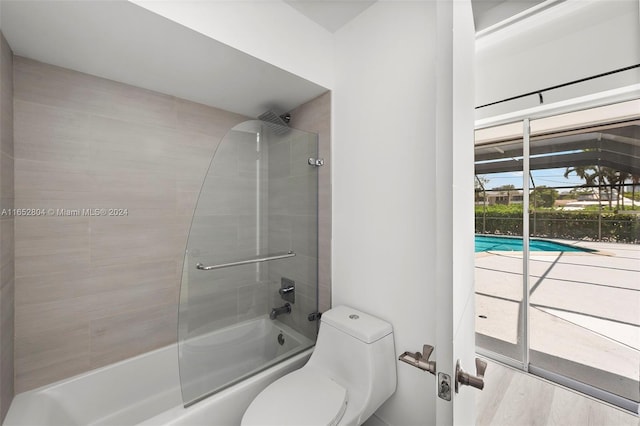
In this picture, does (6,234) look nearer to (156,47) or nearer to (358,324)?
(156,47)

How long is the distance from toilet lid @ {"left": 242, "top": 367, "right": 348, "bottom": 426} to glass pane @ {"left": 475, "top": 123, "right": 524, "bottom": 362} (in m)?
1.78

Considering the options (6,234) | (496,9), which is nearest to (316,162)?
(496,9)

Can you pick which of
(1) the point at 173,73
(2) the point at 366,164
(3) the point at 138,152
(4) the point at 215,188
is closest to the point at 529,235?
(2) the point at 366,164

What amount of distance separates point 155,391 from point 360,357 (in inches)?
53.6

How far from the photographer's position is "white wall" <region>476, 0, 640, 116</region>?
1365 millimetres

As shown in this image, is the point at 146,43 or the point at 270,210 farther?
the point at 270,210

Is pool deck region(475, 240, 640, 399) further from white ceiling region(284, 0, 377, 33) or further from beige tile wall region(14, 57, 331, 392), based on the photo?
white ceiling region(284, 0, 377, 33)

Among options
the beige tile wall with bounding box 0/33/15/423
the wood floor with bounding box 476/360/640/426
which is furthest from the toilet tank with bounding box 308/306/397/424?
the beige tile wall with bounding box 0/33/15/423

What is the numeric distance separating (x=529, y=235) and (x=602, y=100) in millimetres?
1008

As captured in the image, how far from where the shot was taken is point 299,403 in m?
1.14

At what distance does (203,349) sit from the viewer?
51.2 inches

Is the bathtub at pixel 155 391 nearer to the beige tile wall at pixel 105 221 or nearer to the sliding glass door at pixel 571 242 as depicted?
the beige tile wall at pixel 105 221

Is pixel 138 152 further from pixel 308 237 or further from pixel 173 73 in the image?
pixel 308 237

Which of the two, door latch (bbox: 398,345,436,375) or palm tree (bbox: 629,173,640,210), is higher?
palm tree (bbox: 629,173,640,210)
